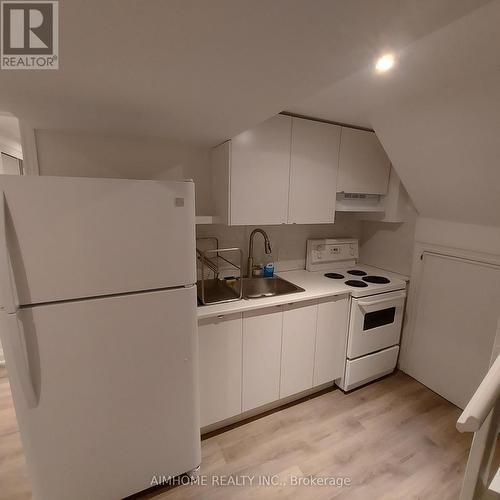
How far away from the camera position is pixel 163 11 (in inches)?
21.8

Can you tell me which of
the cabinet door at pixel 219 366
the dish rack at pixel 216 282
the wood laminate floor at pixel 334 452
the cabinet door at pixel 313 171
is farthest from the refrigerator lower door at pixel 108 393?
the cabinet door at pixel 313 171

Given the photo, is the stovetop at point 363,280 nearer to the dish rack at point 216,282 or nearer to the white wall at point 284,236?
the white wall at point 284,236

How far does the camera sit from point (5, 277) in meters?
0.93

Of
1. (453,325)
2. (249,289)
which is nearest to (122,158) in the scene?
(249,289)

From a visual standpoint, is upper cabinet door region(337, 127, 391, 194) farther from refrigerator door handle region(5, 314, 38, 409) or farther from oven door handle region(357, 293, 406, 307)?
refrigerator door handle region(5, 314, 38, 409)

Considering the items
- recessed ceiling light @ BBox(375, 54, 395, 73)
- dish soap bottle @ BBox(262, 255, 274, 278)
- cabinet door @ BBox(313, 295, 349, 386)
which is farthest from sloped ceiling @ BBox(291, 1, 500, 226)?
dish soap bottle @ BBox(262, 255, 274, 278)

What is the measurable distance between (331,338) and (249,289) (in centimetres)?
76

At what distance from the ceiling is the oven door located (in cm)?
161

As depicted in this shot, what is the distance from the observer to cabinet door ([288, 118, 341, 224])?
1933 mm

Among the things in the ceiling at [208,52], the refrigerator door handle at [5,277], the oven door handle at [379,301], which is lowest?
the oven door handle at [379,301]

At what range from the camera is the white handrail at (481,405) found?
20.6 inches

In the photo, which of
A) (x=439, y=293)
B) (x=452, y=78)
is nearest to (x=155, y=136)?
(x=452, y=78)

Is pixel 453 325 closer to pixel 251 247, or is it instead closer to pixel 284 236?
pixel 284 236

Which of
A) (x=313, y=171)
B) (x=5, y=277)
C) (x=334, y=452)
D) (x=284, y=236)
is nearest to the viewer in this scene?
(x=5, y=277)
